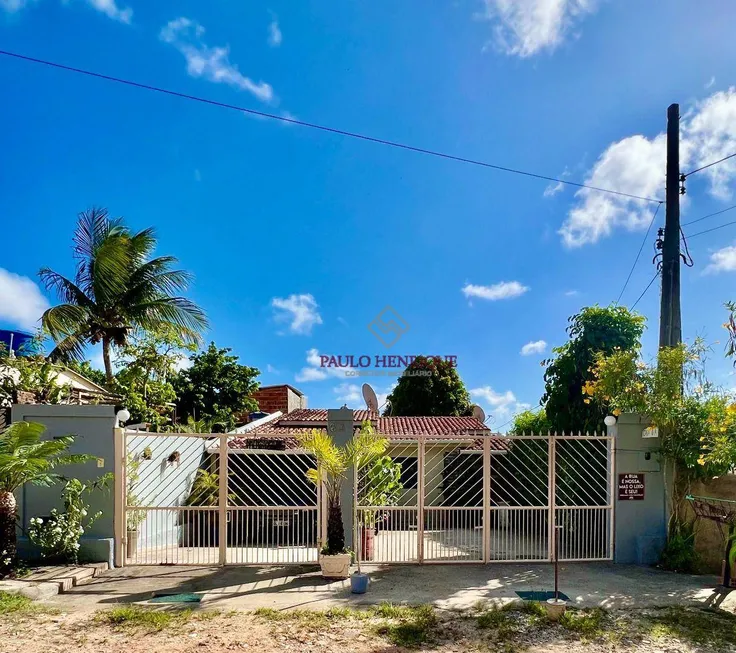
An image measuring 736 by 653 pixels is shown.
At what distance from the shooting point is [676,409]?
779cm

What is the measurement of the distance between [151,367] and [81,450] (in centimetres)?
690

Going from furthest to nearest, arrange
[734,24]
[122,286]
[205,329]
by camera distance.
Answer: [205,329] < [122,286] < [734,24]

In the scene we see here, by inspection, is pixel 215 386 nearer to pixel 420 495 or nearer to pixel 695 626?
pixel 420 495

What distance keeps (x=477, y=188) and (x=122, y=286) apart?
10242mm

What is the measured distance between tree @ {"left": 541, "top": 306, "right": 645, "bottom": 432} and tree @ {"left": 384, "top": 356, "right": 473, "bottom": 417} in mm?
13920

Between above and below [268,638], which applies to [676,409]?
above

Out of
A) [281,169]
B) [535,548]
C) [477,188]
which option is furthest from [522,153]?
[535,548]

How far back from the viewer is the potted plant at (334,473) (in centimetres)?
701

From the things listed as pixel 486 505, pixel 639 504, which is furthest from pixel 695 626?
pixel 486 505

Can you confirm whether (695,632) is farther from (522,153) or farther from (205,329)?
(205,329)

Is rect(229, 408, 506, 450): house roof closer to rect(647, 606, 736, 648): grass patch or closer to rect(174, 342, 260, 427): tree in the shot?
rect(174, 342, 260, 427): tree

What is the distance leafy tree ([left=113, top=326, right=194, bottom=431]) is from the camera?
13969mm

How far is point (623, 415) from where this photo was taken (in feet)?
26.6

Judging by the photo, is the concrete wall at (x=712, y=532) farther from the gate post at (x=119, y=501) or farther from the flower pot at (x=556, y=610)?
the gate post at (x=119, y=501)
